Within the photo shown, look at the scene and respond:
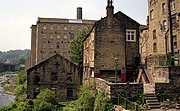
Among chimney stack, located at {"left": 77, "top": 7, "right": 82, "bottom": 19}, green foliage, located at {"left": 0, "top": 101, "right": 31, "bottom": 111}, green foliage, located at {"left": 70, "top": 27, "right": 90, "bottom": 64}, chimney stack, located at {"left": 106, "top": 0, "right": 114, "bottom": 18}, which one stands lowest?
green foliage, located at {"left": 0, "top": 101, "right": 31, "bottom": 111}

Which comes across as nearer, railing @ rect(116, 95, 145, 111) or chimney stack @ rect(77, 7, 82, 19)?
railing @ rect(116, 95, 145, 111)

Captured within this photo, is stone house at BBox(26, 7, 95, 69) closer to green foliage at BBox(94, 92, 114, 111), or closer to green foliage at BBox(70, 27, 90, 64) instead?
green foliage at BBox(70, 27, 90, 64)

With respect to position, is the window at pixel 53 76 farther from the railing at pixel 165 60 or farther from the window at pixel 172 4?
the window at pixel 172 4

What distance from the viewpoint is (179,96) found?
21078mm

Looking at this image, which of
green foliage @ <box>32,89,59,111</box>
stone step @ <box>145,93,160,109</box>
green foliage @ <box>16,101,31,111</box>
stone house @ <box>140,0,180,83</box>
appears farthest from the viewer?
green foliage @ <box>16,101,31,111</box>

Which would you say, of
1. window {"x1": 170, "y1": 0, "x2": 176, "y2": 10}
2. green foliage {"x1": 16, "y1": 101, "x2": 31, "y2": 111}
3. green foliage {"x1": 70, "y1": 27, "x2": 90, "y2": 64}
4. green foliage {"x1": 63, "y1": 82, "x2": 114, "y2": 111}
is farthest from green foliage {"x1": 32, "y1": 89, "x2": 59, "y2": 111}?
window {"x1": 170, "y1": 0, "x2": 176, "y2": 10}

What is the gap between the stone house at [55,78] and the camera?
4162 centimetres

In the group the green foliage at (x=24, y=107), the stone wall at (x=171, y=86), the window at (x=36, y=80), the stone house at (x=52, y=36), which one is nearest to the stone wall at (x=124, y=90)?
the stone wall at (x=171, y=86)

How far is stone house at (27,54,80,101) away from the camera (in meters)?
41.6

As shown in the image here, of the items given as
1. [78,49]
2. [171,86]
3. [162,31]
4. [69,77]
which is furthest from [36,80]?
[171,86]

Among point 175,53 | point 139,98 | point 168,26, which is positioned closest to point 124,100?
point 139,98

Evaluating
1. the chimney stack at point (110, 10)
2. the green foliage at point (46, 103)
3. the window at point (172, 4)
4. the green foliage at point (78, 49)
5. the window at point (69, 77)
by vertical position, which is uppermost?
the window at point (172, 4)

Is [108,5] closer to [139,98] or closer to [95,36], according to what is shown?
[95,36]

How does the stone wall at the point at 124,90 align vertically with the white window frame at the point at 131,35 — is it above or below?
below
